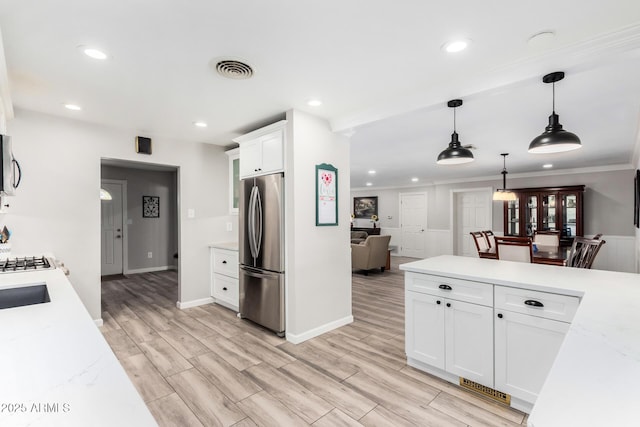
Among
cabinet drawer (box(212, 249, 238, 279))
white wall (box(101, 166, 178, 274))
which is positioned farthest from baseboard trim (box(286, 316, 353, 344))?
white wall (box(101, 166, 178, 274))

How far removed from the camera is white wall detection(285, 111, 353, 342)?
3.05 metres

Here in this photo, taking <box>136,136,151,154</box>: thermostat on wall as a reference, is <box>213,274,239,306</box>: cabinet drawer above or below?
below

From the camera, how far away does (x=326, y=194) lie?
333 cm

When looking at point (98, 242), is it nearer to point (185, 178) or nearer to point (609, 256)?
point (185, 178)

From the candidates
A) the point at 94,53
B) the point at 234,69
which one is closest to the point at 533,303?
the point at 234,69

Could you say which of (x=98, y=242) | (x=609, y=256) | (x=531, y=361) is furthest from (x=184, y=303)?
(x=609, y=256)

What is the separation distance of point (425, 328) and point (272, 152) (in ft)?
7.33

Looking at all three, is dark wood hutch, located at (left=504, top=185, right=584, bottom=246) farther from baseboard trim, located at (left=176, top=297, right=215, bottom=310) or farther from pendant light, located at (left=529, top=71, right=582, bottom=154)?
baseboard trim, located at (left=176, top=297, right=215, bottom=310)

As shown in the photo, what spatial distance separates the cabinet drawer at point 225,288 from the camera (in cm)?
395

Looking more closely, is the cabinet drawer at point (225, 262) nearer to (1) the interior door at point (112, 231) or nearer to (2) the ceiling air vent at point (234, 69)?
(2) the ceiling air vent at point (234, 69)

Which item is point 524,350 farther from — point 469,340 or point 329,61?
point 329,61

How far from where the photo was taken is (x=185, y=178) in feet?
13.9

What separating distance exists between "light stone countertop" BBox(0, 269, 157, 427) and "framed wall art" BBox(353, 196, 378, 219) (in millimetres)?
9888

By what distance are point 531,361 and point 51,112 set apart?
471 centimetres
